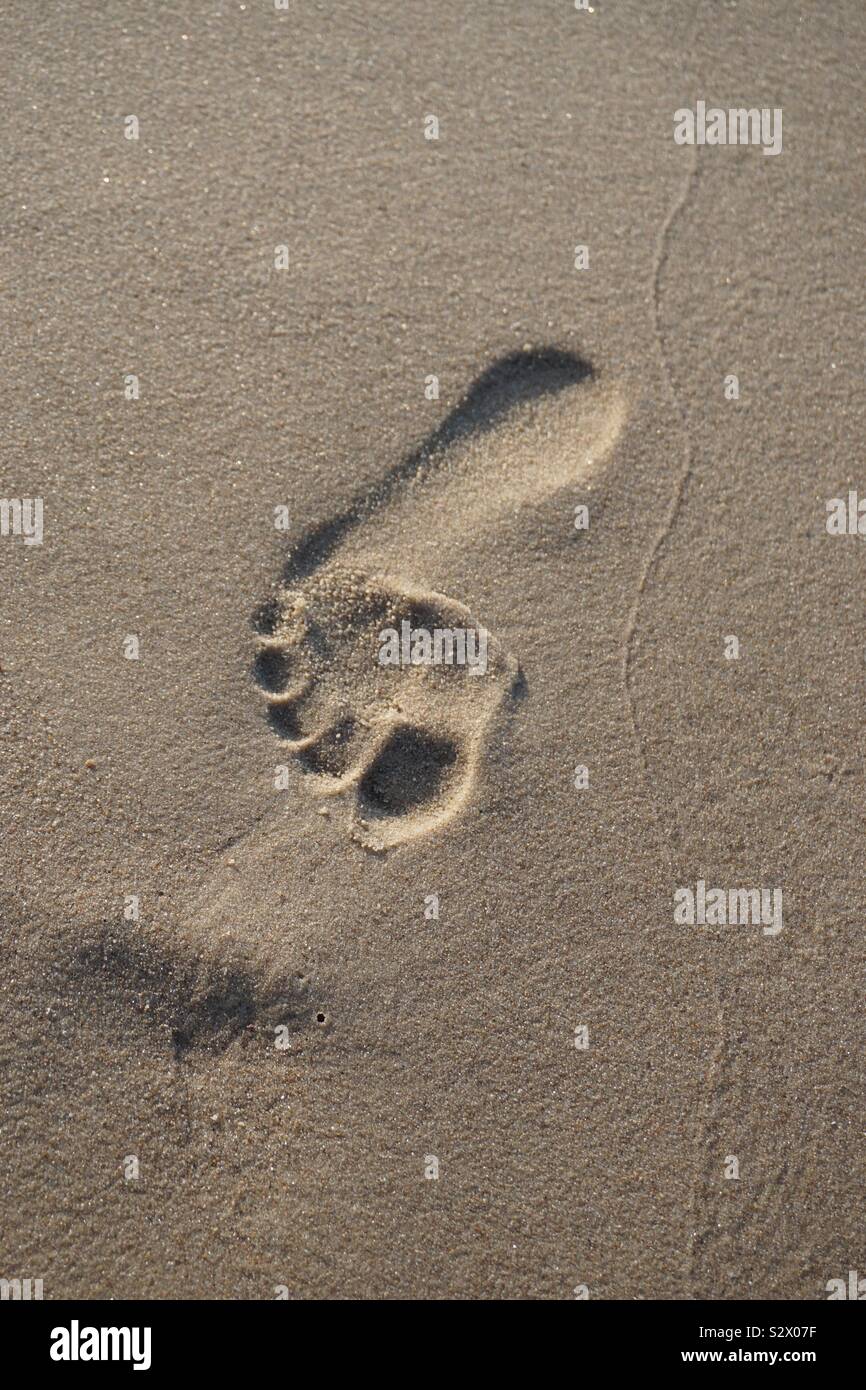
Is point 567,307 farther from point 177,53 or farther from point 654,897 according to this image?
point 654,897

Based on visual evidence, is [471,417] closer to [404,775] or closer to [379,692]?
[379,692]

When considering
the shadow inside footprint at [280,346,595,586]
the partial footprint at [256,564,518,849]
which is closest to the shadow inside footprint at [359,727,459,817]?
the partial footprint at [256,564,518,849]

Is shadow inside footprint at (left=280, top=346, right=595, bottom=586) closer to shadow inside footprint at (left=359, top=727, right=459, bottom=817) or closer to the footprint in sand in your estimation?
the footprint in sand

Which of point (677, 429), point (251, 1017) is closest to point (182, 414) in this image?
point (677, 429)

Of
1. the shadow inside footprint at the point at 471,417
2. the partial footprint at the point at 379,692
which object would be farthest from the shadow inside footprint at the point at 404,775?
the shadow inside footprint at the point at 471,417

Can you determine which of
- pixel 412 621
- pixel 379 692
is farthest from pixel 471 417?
pixel 379 692

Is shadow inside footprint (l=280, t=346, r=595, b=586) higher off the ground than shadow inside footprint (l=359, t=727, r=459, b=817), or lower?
higher

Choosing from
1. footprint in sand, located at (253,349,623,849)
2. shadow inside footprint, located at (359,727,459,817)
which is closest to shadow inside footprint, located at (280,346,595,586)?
footprint in sand, located at (253,349,623,849)
